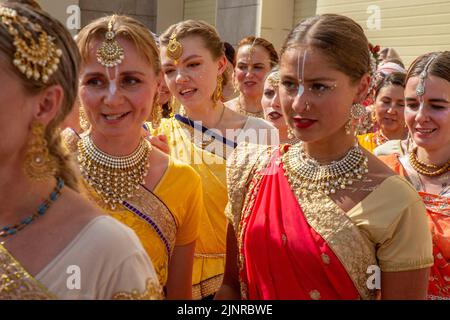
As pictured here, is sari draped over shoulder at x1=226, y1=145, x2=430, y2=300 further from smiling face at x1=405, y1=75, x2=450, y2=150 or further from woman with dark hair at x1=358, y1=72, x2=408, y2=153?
woman with dark hair at x1=358, y1=72, x2=408, y2=153

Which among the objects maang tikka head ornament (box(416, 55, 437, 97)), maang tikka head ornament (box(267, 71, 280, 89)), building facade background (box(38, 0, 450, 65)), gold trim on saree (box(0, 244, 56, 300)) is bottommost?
gold trim on saree (box(0, 244, 56, 300))

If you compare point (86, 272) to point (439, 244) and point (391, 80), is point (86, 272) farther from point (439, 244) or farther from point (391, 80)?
point (391, 80)

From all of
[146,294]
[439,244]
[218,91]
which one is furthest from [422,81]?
[146,294]

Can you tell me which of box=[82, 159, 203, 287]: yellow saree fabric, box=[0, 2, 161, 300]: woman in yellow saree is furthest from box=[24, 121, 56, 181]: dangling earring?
box=[82, 159, 203, 287]: yellow saree fabric

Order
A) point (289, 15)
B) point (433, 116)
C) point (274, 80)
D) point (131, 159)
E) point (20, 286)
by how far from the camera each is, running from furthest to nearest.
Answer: point (289, 15) < point (274, 80) < point (433, 116) < point (131, 159) < point (20, 286)

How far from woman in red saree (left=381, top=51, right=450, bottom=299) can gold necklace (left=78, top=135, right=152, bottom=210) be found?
1271 mm

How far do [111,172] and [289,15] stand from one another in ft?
21.7

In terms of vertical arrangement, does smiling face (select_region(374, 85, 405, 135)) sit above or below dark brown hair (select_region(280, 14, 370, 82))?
below

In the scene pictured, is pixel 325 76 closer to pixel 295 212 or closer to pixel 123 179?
pixel 295 212

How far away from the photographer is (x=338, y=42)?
7.00 feet

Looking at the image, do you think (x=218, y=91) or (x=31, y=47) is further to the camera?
(x=218, y=91)

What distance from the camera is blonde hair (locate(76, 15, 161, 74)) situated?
94.6 inches

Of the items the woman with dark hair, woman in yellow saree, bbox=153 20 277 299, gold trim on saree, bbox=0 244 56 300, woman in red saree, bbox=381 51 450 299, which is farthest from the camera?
the woman with dark hair

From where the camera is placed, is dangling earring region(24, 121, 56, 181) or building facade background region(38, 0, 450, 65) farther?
building facade background region(38, 0, 450, 65)
